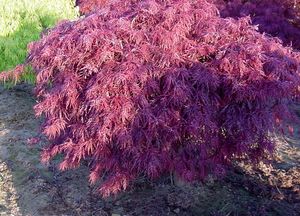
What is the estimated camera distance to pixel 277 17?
5422mm

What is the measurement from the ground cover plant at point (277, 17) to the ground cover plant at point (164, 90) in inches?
89.7

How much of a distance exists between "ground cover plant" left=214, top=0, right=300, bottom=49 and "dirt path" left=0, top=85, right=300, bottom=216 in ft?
5.79

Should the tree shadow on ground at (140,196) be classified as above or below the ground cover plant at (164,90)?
below

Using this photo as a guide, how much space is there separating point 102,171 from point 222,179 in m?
1.22

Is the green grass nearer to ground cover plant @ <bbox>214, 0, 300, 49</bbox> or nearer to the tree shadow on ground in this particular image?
the tree shadow on ground

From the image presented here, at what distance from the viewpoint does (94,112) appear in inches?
115

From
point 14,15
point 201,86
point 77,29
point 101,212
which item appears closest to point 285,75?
point 201,86

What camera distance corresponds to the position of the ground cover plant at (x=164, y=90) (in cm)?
280

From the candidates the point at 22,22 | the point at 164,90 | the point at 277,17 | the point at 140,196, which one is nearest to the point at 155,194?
the point at 140,196

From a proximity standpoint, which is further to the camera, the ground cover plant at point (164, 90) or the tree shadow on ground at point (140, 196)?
the tree shadow on ground at point (140, 196)

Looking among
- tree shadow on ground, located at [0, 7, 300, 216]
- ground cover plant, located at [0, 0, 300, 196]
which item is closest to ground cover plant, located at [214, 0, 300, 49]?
tree shadow on ground, located at [0, 7, 300, 216]

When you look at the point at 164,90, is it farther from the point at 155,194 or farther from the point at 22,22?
the point at 22,22

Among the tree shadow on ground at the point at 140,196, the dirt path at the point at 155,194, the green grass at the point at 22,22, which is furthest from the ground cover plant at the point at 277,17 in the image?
the green grass at the point at 22,22

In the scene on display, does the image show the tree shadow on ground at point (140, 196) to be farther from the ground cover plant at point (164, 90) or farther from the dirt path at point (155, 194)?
the ground cover plant at point (164, 90)
